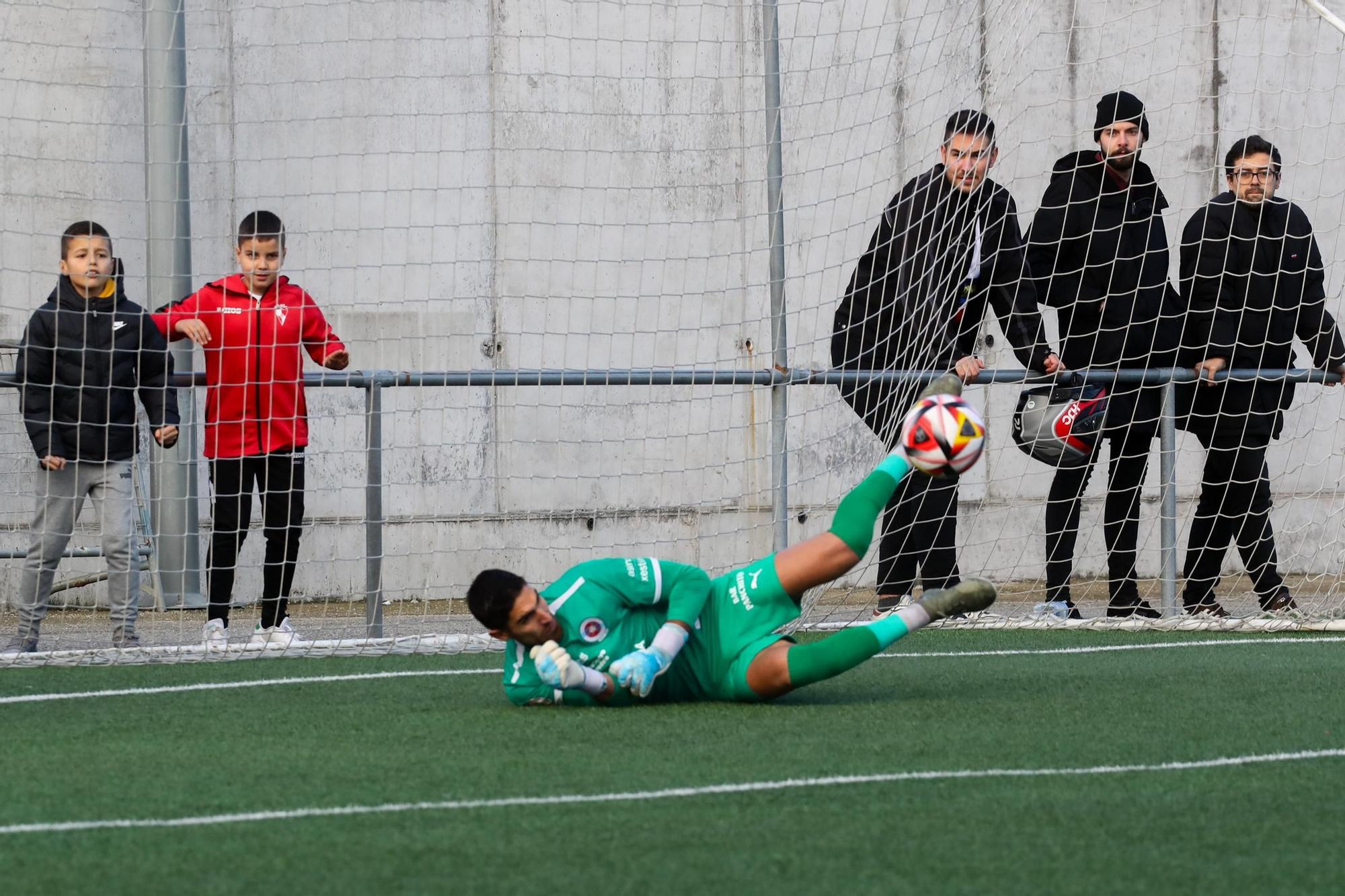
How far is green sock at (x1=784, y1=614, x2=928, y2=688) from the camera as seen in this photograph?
5516 millimetres

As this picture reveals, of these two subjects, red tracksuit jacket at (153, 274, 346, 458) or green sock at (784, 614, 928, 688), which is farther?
red tracksuit jacket at (153, 274, 346, 458)

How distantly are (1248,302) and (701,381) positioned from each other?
260cm

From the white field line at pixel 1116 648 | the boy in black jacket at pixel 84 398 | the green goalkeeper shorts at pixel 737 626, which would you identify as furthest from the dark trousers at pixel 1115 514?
the boy in black jacket at pixel 84 398

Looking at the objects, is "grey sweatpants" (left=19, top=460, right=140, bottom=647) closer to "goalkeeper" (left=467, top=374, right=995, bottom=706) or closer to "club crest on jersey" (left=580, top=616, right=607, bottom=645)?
"goalkeeper" (left=467, top=374, right=995, bottom=706)

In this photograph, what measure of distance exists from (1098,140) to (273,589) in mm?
4162

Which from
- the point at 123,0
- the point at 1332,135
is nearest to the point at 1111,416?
the point at 1332,135

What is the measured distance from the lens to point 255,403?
762 cm

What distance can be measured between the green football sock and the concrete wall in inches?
144

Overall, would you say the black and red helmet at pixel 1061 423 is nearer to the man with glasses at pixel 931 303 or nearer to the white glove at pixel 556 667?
the man with glasses at pixel 931 303

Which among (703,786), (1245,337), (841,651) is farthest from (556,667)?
(1245,337)

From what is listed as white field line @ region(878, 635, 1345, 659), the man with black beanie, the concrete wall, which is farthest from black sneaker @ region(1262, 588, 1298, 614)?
the concrete wall

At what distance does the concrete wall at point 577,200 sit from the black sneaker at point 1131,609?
160cm

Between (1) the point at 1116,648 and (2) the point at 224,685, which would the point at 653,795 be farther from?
(1) the point at 1116,648

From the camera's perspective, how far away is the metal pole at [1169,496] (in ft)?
27.0
